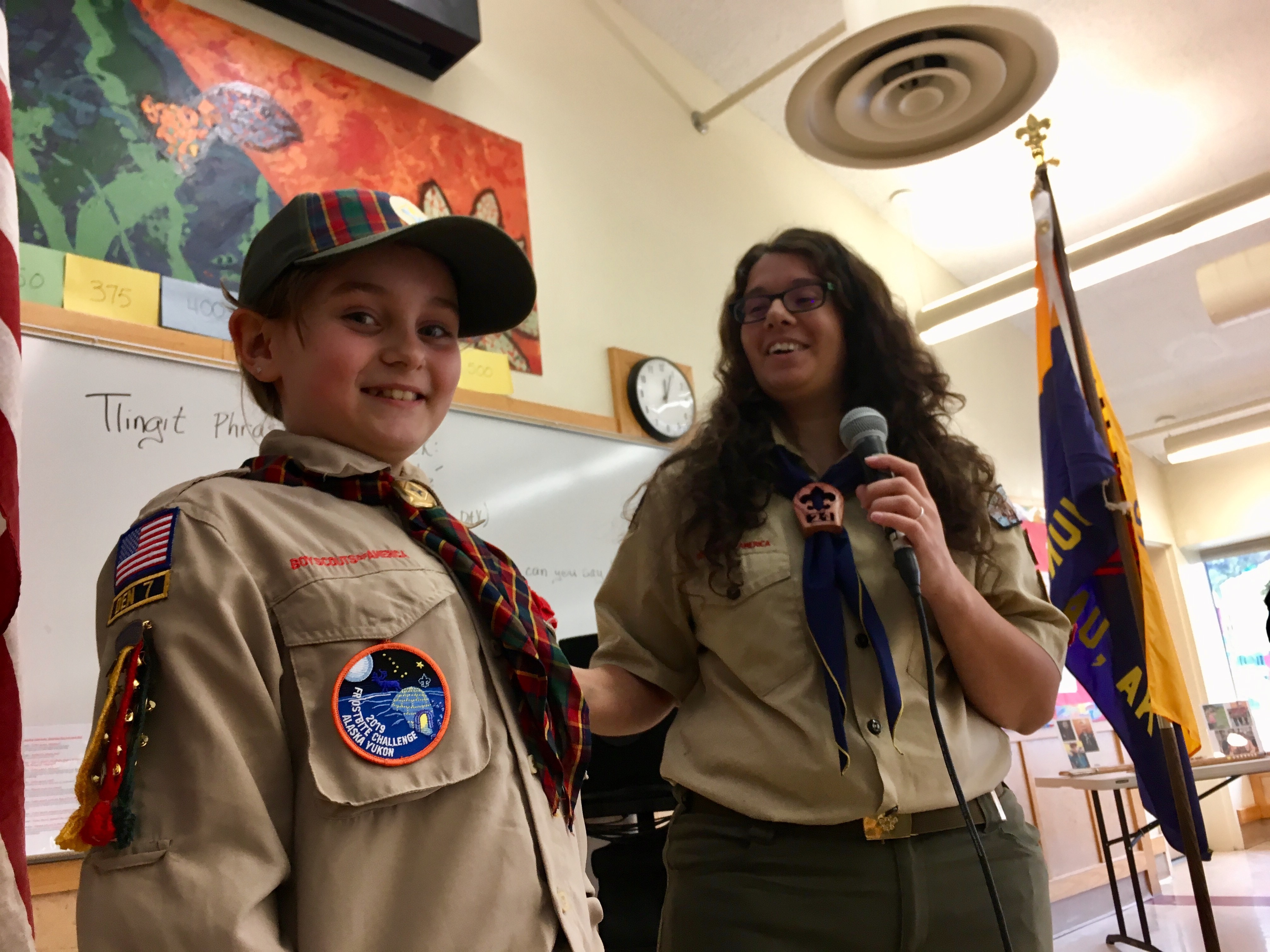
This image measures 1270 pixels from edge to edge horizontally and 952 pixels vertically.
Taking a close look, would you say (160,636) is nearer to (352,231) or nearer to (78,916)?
(78,916)

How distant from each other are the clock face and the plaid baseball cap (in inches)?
102

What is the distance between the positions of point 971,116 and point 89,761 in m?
2.11

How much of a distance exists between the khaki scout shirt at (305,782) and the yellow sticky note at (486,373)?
224 centimetres

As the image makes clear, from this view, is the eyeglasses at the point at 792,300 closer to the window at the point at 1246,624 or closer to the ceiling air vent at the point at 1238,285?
the ceiling air vent at the point at 1238,285

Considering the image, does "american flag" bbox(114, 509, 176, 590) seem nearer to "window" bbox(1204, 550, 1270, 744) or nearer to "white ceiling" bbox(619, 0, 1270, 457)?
"white ceiling" bbox(619, 0, 1270, 457)

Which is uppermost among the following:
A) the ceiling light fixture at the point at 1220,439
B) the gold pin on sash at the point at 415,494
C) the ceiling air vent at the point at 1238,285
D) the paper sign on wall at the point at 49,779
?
the ceiling air vent at the point at 1238,285

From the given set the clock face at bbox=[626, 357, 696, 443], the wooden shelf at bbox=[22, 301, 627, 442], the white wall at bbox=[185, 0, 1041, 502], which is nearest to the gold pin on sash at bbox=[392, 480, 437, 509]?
A: the wooden shelf at bbox=[22, 301, 627, 442]

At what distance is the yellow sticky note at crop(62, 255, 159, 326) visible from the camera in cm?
222

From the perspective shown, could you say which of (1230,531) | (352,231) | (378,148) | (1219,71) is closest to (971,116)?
(352,231)

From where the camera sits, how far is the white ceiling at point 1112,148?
428cm

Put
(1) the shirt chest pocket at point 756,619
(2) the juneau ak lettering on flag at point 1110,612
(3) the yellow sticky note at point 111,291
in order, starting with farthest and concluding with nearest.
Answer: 1. (2) the juneau ak lettering on flag at point 1110,612
2. (3) the yellow sticky note at point 111,291
3. (1) the shirt chest pocket at point 756,619

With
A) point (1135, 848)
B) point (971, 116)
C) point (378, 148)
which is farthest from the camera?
point (1135, 848)

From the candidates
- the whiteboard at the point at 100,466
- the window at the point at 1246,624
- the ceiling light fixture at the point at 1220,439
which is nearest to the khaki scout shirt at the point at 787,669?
the whiteboard at the point at 100,466

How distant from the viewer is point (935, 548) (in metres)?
1.08
